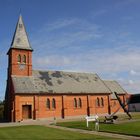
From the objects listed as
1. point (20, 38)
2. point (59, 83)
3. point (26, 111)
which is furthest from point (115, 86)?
point (20, 38)

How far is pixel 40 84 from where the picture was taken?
52094mm

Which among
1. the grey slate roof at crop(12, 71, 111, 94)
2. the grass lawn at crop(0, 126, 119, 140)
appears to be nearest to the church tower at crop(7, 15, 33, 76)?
the grey slate roof at crop(12, 71, 111, 94)

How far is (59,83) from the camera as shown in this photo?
2167 inches

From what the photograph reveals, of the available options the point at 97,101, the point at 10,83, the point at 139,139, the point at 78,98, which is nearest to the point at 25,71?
the point at 10,83

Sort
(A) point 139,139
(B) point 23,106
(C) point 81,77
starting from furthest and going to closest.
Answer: (C) point 81,77, (B) point 23,106, (A) point 139,139

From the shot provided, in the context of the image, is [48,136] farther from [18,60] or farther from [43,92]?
[18,60]

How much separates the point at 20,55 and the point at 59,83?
1020 centimetres

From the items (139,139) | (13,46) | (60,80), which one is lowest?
(139,139)

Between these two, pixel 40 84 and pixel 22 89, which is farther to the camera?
pixel 40 84


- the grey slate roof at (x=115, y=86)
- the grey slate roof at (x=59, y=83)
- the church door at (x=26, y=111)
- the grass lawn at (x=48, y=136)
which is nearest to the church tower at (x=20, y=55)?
the grey slate roof at (x=59, y=83)

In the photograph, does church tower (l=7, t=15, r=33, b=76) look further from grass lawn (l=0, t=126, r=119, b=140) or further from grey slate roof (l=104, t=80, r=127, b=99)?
grass lawn (l=0, t=126, r=119, b=140)

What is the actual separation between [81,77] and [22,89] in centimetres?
1687

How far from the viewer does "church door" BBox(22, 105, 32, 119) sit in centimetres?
4881

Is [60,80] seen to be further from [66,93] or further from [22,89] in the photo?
[22,89]
